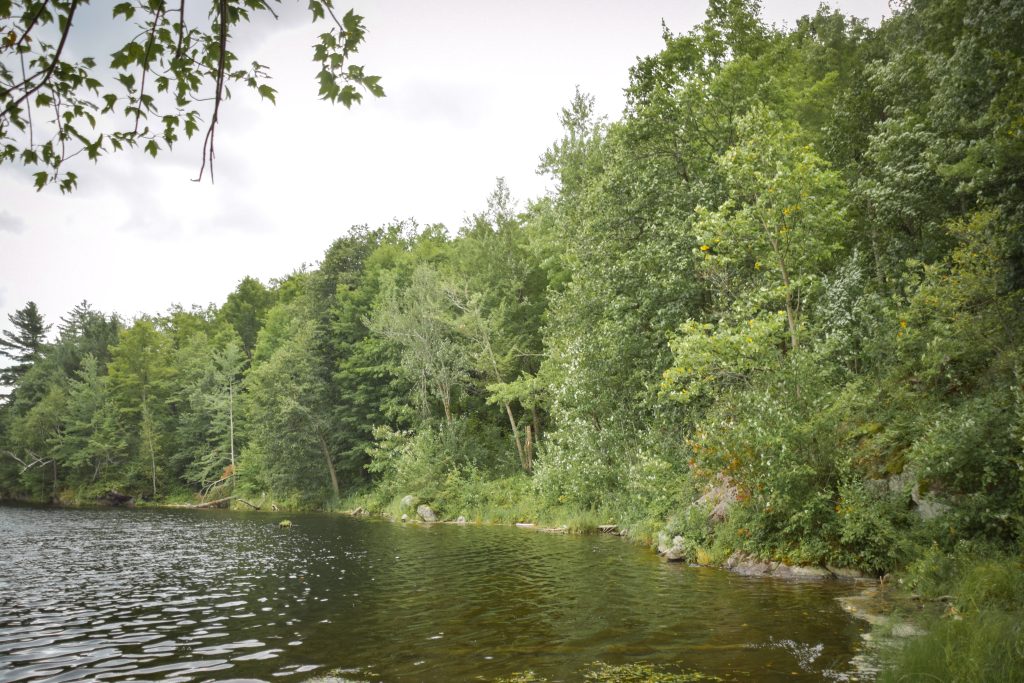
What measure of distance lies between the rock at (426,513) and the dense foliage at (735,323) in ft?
2.85

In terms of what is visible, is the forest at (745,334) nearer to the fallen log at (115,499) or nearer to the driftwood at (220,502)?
the driftwood at (220,502)

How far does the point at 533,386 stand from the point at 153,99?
29232 mm

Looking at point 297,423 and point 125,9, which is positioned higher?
point 125,9

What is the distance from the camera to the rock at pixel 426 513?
34.3 metres

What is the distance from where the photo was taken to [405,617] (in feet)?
37.4

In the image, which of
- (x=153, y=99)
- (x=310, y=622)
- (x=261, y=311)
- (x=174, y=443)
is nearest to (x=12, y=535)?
(x=310, y=622)

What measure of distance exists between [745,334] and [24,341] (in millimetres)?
99052

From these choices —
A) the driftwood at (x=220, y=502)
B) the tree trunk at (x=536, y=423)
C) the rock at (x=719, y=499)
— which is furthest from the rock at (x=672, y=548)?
the driftwood at (x=220, y=502)

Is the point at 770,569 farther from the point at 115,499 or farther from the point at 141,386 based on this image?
the point at 141,386

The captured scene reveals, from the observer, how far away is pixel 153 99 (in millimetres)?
5598

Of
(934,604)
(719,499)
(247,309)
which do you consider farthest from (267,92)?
(247,309)

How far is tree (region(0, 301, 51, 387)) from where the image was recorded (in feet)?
268

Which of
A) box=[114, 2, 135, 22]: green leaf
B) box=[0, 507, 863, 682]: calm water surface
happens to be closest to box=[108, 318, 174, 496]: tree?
box=[0, 507, 863, 682]: calm water surface

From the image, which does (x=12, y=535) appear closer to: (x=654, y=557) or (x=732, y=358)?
(x=654, y=557)
